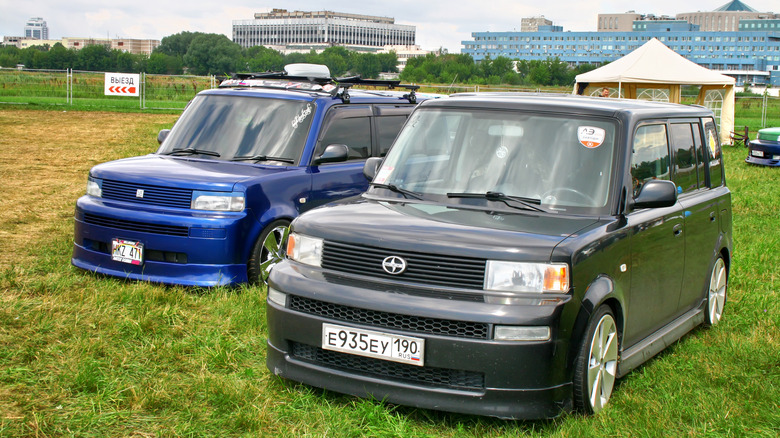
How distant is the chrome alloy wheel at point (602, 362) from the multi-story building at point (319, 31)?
18174 centimetres

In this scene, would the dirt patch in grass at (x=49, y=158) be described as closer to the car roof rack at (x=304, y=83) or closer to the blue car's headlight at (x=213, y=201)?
the blue car's headlight at (x=213, y=201)

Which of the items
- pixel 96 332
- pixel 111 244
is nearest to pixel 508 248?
pixel 96 332

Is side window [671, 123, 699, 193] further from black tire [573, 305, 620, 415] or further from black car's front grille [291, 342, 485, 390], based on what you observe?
black car's front grille [291, 342, 485, 390]

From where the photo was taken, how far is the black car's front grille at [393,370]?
438 centimetres

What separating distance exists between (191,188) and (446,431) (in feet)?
11.8

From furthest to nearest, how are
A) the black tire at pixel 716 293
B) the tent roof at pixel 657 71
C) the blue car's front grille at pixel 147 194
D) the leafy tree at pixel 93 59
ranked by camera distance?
1. the leafy tree at pixel 93 59
2. the tent roof at pixel 657 71
3. the blue car's front grille at pixel 147 194
4. the black tire at pixel 716 293

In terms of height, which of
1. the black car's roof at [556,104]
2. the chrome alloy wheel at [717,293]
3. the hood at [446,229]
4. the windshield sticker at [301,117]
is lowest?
the chrome alloy wheel at [717,293]

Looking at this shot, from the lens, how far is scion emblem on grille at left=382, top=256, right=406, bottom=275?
447cm

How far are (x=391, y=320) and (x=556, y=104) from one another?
1.83m

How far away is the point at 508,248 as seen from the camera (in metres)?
4.32

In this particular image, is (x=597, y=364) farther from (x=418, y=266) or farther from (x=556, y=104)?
(x=556, y=104)

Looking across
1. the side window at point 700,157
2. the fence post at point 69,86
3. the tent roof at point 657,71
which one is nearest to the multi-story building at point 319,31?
the fence post at point 69,86

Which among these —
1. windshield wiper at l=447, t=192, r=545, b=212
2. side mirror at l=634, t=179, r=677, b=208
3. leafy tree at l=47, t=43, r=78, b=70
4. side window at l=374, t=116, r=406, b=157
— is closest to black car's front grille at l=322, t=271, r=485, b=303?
windshield wiper at l=447, t=192, r=545, b=212

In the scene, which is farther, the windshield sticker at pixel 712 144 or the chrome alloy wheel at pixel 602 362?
the windshield sticker at pixel 712 144
